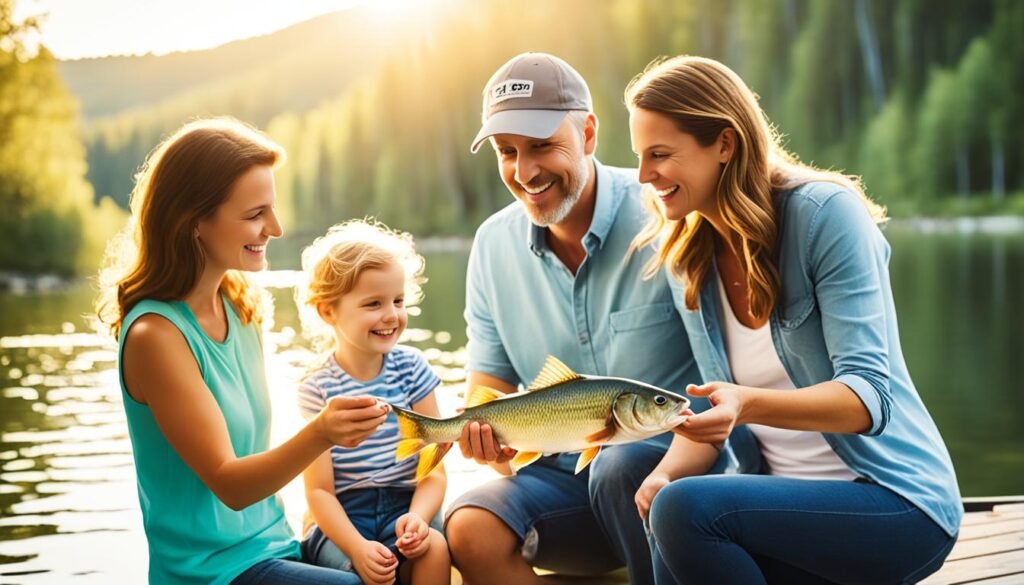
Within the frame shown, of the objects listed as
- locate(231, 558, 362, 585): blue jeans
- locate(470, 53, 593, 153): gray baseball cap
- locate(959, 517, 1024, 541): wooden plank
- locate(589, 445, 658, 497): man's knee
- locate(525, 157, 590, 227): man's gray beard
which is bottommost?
locate(959, 517, 1024, 541): wooden plank

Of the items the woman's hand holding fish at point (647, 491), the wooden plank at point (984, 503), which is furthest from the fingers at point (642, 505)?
the wooden plank at point (984, 503)

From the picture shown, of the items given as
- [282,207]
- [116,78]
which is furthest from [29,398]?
[116,78]

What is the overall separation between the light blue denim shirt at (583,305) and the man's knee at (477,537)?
0.35 meters

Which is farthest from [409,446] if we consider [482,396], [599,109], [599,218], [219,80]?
[219,80]

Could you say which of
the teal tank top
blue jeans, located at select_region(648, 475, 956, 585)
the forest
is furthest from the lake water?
the forest

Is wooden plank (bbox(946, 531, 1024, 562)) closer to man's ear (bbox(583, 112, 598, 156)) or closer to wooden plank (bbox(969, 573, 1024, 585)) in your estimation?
wooden plank (bbox(969, 573, 1024, 585))

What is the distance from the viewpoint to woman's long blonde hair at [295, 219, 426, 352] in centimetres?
347

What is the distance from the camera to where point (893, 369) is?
300 cm

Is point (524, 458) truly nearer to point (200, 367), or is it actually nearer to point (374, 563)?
point (374, 563)

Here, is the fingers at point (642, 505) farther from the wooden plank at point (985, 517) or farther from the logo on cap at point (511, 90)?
the wooden plank at point (985, 517)

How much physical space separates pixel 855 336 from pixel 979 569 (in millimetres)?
1128

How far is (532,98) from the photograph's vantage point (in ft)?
12.1

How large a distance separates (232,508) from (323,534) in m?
0.51

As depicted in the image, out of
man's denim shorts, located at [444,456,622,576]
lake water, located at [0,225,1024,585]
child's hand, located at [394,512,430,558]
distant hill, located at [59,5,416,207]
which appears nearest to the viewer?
child's hand, located at [394,512,430,558]
